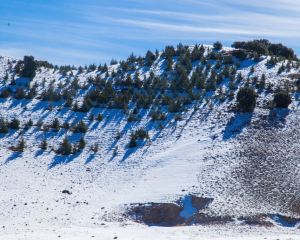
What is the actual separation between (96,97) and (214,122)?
8.22 meters

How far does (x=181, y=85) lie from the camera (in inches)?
1462

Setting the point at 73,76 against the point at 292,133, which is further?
the point at 73,76

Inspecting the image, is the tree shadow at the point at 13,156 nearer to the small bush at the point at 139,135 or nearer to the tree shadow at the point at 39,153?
the tree shadow at the point at 39,153

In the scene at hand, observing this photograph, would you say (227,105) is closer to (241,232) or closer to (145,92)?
(145,92)

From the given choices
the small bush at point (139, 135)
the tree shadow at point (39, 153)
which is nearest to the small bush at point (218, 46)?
the small bush at point (139, 135)

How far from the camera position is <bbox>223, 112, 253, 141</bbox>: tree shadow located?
2995 cm

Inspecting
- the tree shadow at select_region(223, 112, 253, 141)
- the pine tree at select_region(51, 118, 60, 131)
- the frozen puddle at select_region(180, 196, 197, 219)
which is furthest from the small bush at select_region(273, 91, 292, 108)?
the pine tree at select_region(51, 118, 60, 131)

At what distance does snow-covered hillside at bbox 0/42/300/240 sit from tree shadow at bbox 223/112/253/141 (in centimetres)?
5

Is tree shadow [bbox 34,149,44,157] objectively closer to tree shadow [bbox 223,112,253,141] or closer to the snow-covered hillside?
the snow-covered hillside

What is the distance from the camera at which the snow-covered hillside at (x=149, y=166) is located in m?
22.2

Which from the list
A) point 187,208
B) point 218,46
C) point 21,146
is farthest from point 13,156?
point 218,46

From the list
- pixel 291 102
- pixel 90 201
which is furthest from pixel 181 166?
pixel 291 102

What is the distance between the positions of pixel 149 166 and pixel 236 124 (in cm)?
590

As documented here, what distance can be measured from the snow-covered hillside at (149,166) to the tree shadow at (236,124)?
0.17ft
